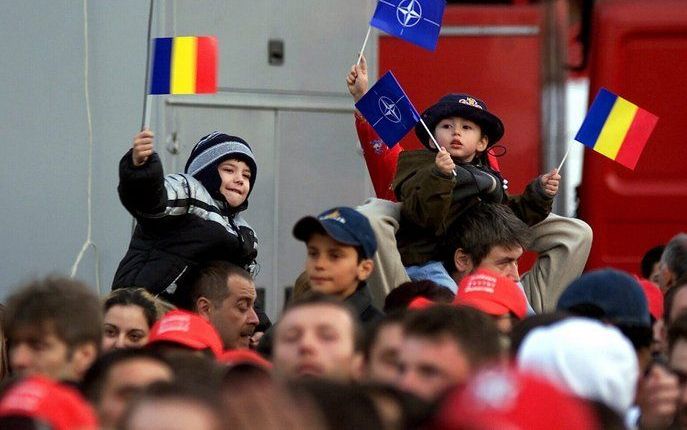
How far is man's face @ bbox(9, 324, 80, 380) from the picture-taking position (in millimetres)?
5078

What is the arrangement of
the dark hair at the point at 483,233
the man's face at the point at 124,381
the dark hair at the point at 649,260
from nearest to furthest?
the man's face at the point at 124,381 → the dark hair at the point at 483,233 → the dark hair at the point at 649,260

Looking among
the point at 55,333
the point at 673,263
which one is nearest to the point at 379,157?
the point at 673,263

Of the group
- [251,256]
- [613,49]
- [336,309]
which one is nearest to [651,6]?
[613,49]

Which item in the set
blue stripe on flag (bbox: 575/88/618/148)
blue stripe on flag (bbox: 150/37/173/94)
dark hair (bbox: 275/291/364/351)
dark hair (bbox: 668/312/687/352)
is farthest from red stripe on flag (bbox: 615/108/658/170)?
dark hair (bbox: 275/291/364/351)

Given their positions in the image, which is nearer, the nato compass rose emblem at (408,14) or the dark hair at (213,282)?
the dark hair at (213,282)

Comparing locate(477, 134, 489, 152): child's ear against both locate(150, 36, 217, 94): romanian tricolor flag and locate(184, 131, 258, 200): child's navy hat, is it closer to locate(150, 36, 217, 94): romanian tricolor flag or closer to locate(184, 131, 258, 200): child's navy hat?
locate(184, 131, 258, 200): child's navy hat

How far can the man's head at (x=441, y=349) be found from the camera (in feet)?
14.4

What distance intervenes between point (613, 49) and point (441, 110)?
3.01 m

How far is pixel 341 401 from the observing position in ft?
13.1

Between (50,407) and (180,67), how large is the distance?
3.20 metres

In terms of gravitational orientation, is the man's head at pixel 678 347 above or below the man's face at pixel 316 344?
below

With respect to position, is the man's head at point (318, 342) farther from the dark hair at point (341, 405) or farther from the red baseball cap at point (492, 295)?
the red baseball cap at point (492, 295)

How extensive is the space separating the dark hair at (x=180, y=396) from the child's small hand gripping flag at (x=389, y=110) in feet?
10.9

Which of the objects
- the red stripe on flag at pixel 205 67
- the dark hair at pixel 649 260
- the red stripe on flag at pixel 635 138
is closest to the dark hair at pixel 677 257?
the red stripe on flag at pixel 635 138
